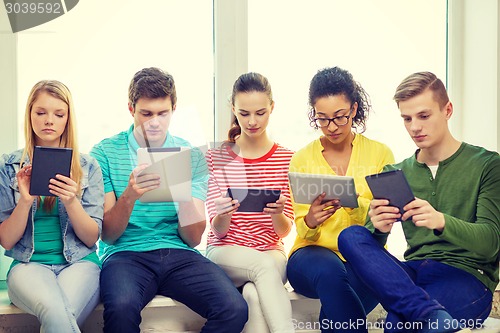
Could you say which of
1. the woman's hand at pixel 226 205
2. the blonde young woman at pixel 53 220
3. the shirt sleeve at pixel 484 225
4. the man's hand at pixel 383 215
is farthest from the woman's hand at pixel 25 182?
the shirt sleeve at pixel 484 225

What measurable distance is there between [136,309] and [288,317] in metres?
0.56

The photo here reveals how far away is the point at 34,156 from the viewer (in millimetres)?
2533

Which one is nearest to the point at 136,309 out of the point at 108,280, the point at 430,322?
the point at 108,280

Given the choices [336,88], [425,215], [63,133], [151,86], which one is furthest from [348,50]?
[63,133]

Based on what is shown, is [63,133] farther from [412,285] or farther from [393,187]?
[412,285]

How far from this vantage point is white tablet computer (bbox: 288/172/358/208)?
260 centimetres

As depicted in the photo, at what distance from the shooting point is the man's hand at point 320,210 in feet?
8.85

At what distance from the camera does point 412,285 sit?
238 centimetres

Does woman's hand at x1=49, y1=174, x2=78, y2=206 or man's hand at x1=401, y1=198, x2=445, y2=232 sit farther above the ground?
woman's hand at x1=49, y1=174, x2=78, y2=206

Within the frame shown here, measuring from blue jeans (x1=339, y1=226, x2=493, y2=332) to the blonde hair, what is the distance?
3.49 feet

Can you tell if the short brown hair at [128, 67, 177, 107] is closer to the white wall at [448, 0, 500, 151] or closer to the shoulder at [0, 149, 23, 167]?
the shoulder at [0, 149, 23, 167]

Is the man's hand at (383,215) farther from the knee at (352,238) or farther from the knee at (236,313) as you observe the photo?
the knee at (236,313)

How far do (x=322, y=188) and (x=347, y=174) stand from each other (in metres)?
0.27

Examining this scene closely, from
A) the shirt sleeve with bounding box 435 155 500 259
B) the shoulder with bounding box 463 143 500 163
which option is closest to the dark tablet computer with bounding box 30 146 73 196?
the shirt sleeve with bounding box 435 155 500 259
